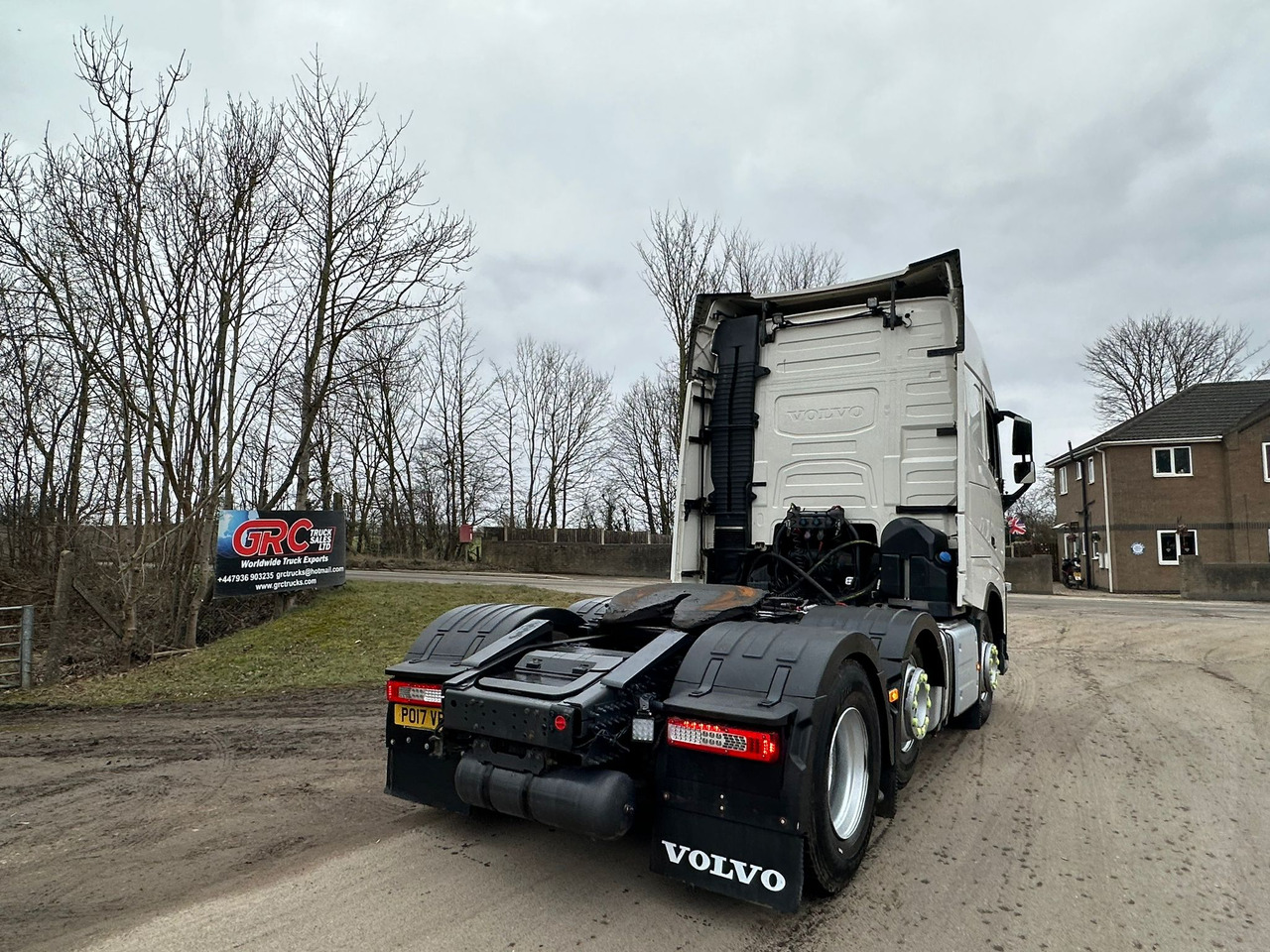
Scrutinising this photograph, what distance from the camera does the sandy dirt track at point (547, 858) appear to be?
3.11 meters

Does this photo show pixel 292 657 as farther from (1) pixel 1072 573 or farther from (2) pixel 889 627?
(1) pixel 1072 573

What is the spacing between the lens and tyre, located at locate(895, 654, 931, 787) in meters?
4.26

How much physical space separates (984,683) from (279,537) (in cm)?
1052

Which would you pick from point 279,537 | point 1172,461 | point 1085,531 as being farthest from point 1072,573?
point 279,537

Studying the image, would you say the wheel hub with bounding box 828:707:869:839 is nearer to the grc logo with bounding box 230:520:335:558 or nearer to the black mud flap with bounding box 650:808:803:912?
the black mud flap with bounding box 650:808:803:912

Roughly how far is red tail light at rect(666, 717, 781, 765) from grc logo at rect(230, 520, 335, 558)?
34.3 feet

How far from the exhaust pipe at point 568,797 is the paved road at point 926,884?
1.37 feet

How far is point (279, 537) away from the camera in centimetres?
1241

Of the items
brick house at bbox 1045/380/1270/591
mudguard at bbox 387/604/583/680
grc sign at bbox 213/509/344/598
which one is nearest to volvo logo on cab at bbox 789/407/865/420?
mudguard at bbox 387/604/583/680

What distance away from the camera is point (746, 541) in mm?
6441

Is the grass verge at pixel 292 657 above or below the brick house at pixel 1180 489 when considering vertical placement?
below

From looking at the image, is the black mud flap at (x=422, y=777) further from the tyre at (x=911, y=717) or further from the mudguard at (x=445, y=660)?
the tyre at (x=911, y=717)

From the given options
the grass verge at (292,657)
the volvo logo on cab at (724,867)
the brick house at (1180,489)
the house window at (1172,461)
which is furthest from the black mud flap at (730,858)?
the house window at (1172,461)

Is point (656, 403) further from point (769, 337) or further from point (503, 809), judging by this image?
point (503, 809)
